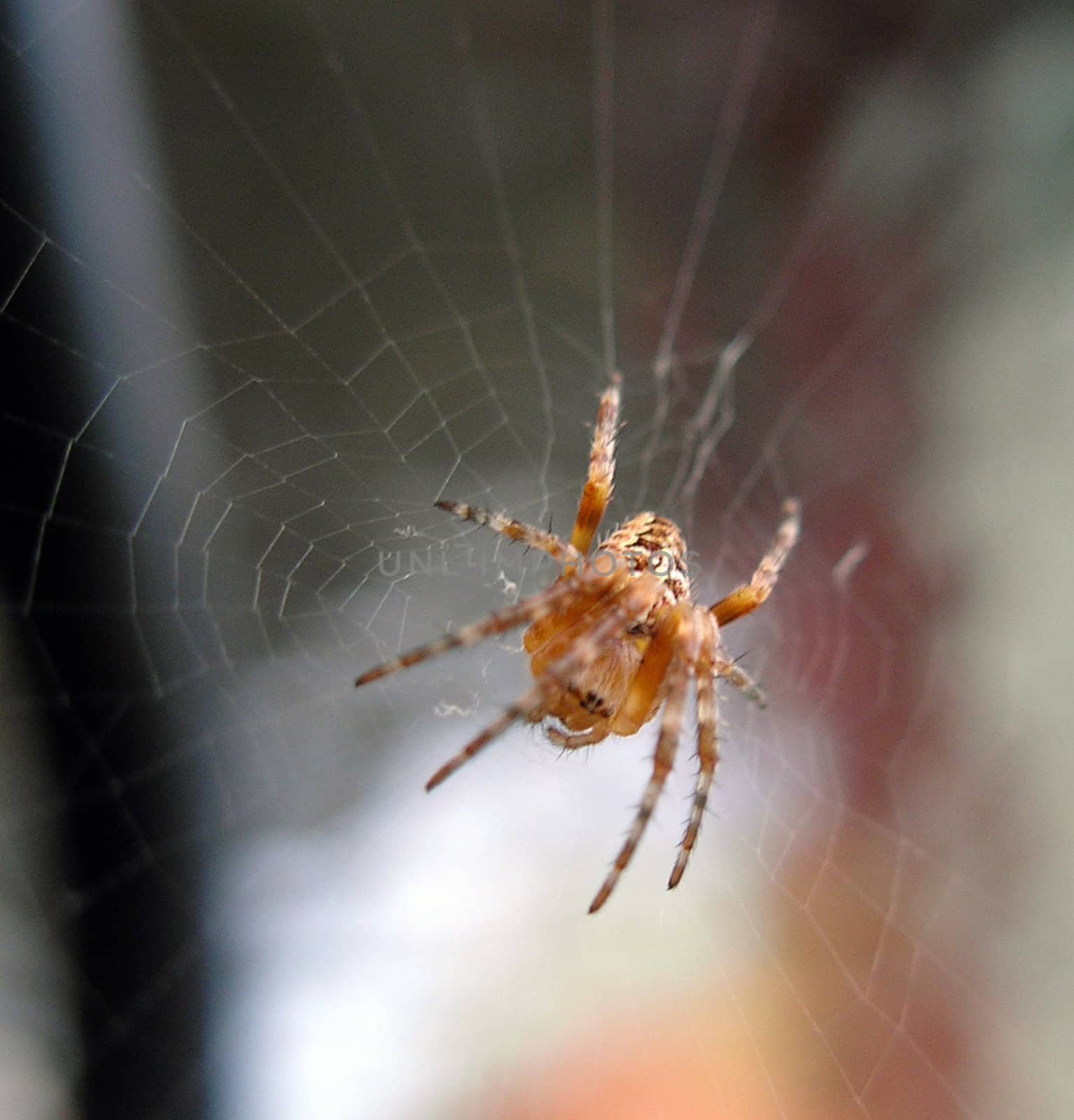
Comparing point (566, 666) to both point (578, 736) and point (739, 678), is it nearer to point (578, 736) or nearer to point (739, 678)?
point (578, 736)

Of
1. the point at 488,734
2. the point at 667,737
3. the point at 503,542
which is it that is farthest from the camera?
the point at 503,542

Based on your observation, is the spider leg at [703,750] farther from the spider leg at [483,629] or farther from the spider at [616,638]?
the spider leg at [483,629]

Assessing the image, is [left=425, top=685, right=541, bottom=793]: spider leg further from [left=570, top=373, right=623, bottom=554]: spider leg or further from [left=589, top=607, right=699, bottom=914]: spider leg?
[left=570, top=373, right=623, bottom=554]: spider leg

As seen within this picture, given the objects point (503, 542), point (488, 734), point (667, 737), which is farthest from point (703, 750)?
point (503, 542)

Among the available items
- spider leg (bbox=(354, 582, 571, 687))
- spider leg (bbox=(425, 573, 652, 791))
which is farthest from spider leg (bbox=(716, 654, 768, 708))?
spider leg (bbox=(354, 582, 571, 687))

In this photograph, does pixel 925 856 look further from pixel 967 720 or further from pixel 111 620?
pixel 111 620

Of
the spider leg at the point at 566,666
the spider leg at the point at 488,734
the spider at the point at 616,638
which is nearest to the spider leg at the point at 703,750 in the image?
the spider at the point at 616,638

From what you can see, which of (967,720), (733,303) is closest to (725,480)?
(733,303)
